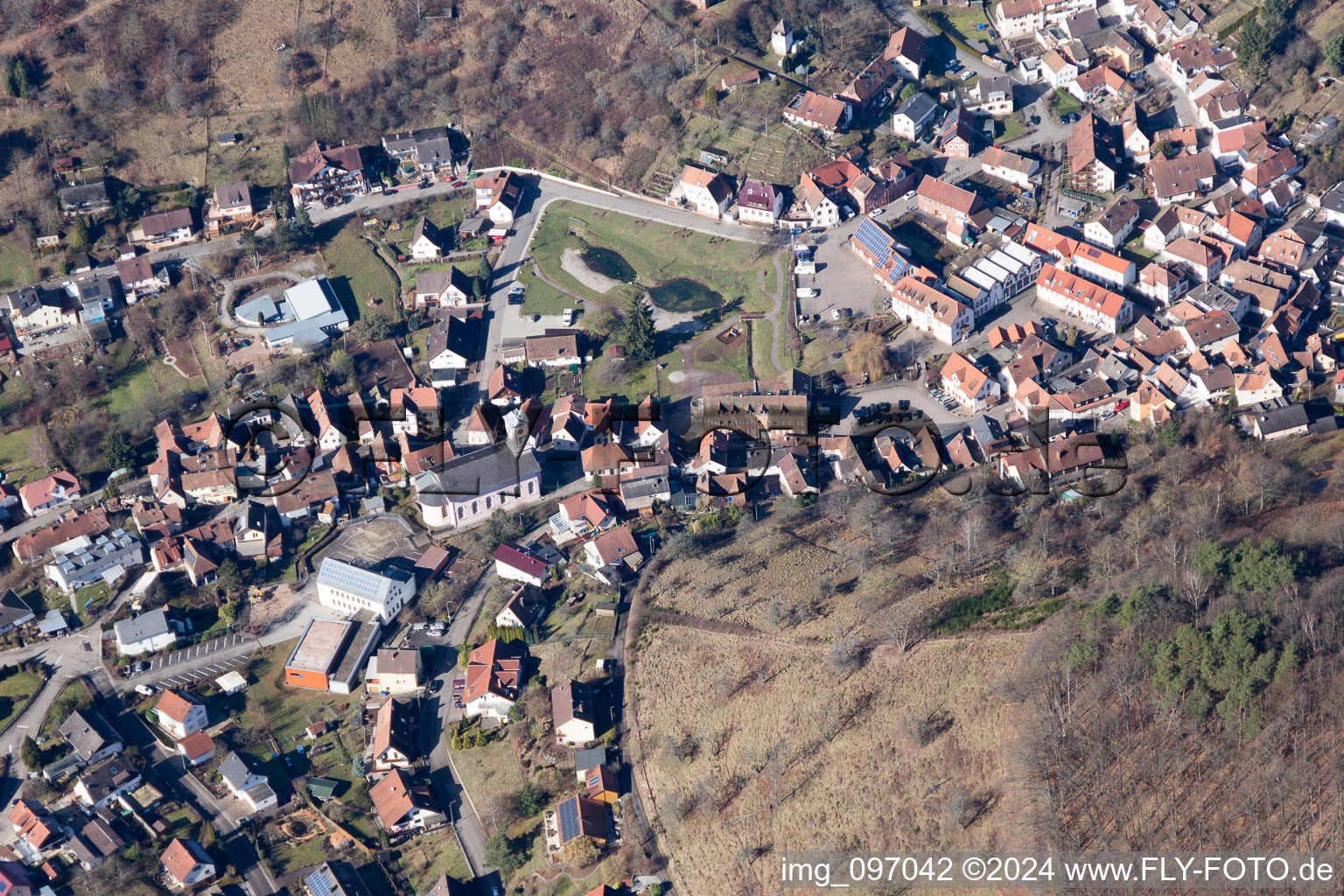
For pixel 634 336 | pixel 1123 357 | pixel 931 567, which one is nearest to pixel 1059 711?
pixel 931 567

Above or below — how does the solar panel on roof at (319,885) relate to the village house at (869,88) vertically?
below

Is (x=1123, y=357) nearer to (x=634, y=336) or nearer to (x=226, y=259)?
(x=634, y=336)

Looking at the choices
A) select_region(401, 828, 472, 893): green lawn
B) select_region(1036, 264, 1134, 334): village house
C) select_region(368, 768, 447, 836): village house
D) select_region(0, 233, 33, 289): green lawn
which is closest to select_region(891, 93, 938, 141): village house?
select_region(1036, 264, 1134, 334): village house

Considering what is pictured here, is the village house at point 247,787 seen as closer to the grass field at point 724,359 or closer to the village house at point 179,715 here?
the village house at point 179,715

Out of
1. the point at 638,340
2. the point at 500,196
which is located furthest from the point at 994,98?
the point at 500,196

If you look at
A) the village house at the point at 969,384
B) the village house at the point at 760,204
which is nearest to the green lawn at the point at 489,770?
the village house at the point at 969,384
